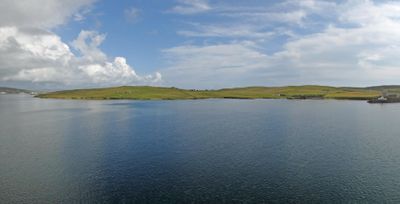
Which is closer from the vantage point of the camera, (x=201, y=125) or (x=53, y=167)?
(x=53, y=167)

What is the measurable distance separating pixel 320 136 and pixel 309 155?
2716 cm

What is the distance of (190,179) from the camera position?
56656mm

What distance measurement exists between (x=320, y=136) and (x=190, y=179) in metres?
55.9

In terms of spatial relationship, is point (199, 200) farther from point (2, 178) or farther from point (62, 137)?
point (62, 137)

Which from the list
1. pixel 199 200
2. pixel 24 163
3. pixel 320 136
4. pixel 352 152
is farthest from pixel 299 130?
pixel 24 163

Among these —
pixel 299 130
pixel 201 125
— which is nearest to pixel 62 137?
pixel 201 125

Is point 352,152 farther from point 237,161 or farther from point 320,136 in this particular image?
point 237,161

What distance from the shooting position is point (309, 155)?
73125 mm

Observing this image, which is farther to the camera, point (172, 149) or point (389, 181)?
point (172, 149)

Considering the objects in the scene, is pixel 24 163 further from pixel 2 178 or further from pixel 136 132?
pixel 136 132

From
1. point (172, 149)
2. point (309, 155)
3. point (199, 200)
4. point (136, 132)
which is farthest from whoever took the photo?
point (136, 132)

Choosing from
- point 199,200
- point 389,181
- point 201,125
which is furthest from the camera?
point 201,125

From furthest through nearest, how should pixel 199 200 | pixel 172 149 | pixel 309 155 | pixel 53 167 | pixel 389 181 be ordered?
pixel 172 149 → pixel 309 155 → pixel 53 167 → pixel 389 181 → pixel 199 200

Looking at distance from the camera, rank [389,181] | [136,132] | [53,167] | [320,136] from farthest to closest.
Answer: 1. [136,132]
2. [320,136]
3. [53,167]
4. [389,181]
